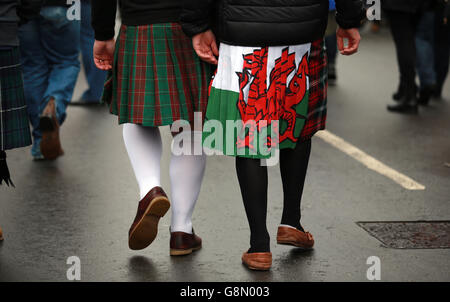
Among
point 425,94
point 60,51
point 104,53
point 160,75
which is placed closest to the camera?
point 160,75

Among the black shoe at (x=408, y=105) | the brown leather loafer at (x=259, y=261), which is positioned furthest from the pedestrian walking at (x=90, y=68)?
the brown leather loafer at (x=259, y=261)

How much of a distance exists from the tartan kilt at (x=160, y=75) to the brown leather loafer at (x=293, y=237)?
0.73m

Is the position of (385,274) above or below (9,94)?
below

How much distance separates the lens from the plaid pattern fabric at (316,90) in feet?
14.2

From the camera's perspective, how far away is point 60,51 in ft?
22.2

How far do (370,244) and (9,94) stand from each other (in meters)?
2.00

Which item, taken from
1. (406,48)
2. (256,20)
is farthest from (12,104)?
(406,48)

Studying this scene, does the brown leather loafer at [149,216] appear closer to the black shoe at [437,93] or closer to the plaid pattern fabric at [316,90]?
the plaid pattern fabric at [316,90]

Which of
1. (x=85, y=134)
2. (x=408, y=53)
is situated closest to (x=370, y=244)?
(x=85, y=134)

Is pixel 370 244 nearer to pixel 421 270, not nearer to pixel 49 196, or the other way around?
pixel 421 270

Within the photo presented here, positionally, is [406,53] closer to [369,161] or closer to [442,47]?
[442,47]

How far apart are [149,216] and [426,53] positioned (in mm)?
5176
